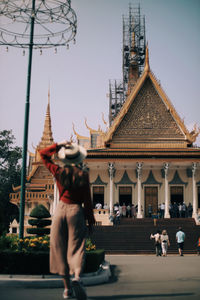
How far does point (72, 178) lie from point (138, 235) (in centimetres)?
1720

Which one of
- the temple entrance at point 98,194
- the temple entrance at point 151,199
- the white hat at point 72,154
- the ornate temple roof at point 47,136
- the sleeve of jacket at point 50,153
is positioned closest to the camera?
the white hat at point 72,154

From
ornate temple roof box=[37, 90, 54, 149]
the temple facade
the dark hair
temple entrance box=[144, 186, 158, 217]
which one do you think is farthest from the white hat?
ornate temple roof box=[37, 90, 54, 149]

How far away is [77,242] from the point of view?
16.1 feet

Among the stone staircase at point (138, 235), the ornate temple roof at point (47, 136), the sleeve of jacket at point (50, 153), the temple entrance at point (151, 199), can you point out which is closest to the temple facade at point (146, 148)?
the temple entrance at point (151, 199)

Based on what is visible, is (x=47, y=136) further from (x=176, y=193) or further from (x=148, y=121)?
(x=176, y=193)

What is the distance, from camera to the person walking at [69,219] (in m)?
4.91

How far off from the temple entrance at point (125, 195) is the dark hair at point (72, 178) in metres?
24.7

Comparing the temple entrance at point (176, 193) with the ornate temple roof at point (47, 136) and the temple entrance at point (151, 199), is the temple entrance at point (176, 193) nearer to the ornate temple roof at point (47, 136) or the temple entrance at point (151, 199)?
the temple entrance at point (151, 199)

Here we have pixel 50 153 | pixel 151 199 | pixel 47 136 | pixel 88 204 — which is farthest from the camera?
pixel 47 136

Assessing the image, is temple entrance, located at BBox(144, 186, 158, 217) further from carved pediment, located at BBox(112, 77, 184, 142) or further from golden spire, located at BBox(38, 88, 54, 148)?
golden spire, located at BBox(38, 88, 54, 148)

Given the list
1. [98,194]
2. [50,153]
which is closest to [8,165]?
[98,194]

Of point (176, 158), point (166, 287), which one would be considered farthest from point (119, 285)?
point (176, 158)

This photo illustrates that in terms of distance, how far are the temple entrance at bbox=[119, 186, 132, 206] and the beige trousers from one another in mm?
24634

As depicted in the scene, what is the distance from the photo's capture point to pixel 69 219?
4.91 metres
